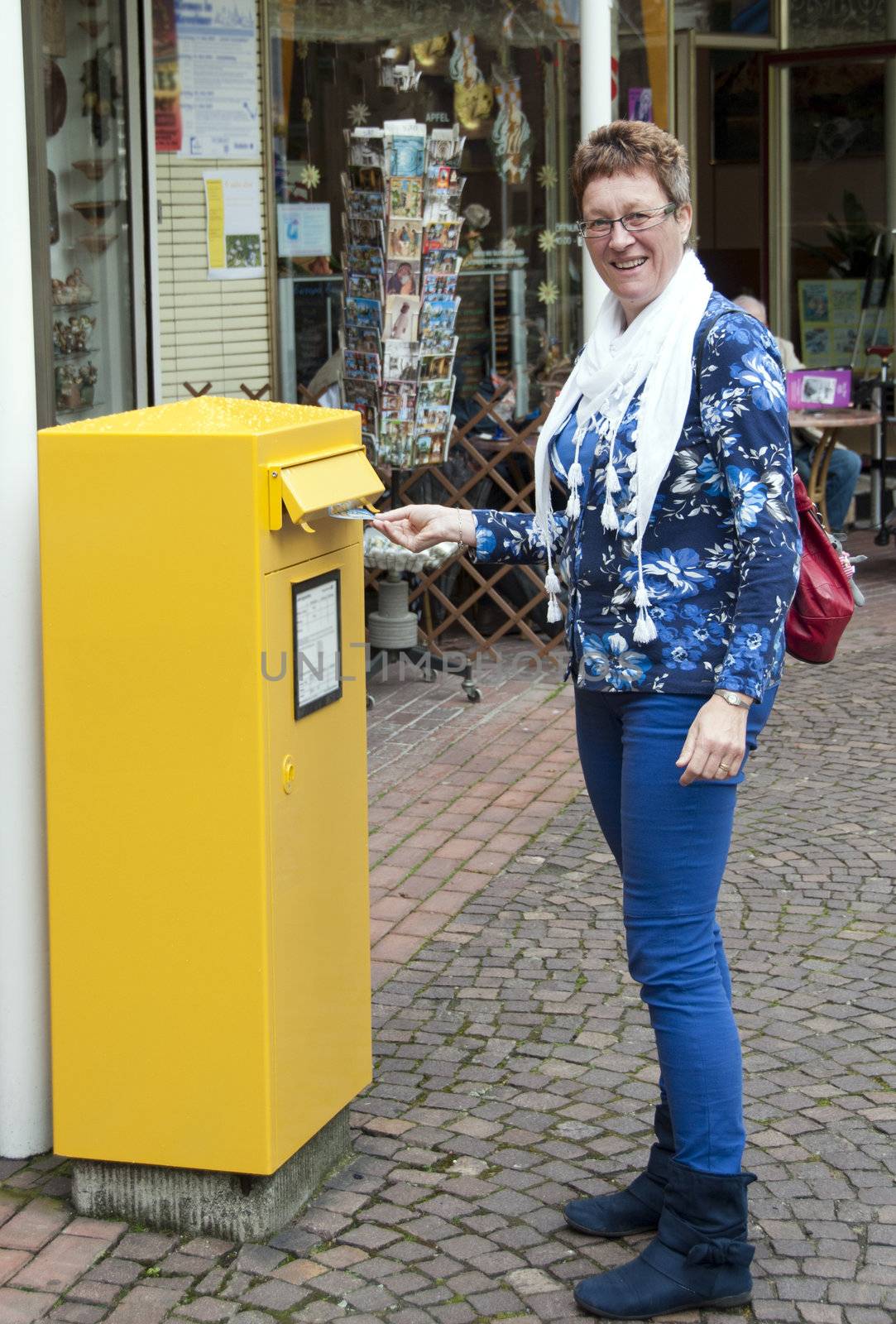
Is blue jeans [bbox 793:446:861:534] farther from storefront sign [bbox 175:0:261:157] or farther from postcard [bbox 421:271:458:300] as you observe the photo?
storefront sign [bbox 175:0:261:157]

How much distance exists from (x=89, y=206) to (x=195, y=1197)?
5.32 meters

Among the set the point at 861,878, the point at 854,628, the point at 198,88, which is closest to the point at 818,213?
the point at 854,628

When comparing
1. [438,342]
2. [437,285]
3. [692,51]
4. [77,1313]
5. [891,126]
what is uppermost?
[692,51]

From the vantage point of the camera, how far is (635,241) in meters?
3.08

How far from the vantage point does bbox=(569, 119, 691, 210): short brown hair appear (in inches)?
121

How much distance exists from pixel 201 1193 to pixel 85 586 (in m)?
1.17

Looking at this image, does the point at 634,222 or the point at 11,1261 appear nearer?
the point at 634,222

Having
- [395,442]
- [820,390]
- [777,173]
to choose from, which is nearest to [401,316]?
[395,442]

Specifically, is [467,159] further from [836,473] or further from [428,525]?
[428,525]

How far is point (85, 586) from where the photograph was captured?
10.5ft

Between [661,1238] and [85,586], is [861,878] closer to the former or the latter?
[661,1238]

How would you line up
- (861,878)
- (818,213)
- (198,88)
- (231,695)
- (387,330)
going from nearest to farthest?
(231,695) → (861,878) → (387,330) → (198,88) → (818,213)

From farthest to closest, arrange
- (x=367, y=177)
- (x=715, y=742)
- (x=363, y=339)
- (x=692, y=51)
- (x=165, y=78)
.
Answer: (x=692, y=51), (x=165, y=78), (x=363, y=339), (x=367, y=177), (x=715, y=742)

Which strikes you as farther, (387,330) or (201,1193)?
(387,330)
